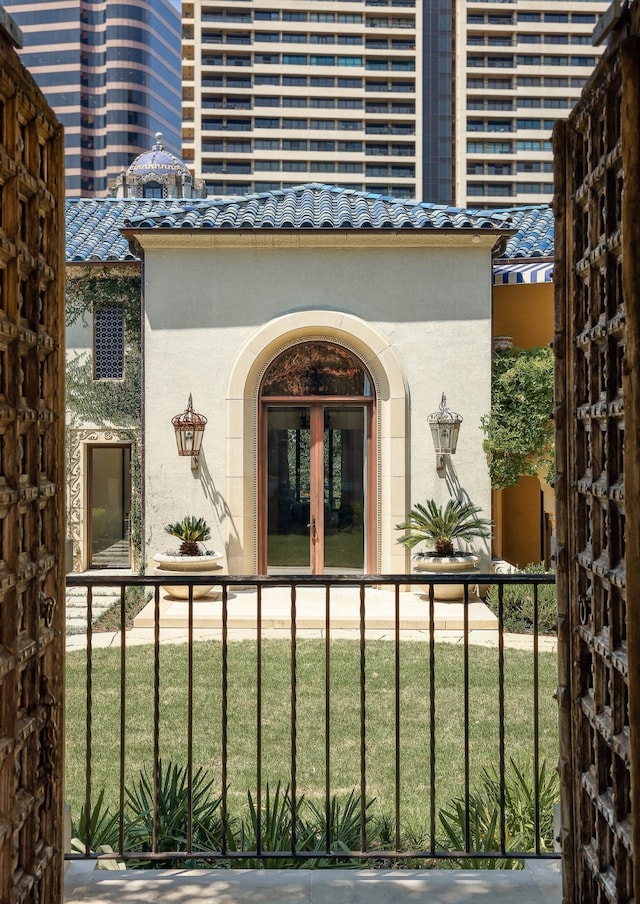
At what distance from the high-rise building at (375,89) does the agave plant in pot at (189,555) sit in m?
40.7

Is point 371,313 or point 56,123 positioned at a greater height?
point 371,313

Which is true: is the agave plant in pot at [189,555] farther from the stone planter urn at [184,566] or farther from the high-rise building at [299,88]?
the high-rise building at [299,88]

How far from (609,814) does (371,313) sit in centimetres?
1023

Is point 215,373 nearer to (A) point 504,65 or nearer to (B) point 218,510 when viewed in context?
(B) point 218,510

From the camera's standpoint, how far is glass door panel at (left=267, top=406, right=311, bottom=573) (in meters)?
12.3

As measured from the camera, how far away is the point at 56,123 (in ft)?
8.36

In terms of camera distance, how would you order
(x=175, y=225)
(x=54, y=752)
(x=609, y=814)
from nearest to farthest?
(x=609, y=814)
(x=54, y=752)
(x=175, y=225)

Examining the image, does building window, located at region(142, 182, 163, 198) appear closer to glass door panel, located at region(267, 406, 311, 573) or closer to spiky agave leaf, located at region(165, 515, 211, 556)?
glass door panel, located at region(267, 406, 311, 573)

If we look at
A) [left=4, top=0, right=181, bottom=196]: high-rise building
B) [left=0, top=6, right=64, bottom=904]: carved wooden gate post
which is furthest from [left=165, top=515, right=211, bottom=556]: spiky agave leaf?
[left=4, top=0, right=181, bottom=196]: high-rise building

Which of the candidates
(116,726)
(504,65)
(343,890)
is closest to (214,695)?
(116,726)

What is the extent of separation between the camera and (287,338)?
12117 mm

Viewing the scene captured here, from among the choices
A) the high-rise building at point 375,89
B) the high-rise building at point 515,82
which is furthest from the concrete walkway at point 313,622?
the high-rise building at point 515,82

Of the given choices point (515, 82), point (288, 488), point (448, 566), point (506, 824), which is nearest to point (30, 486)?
point (506, 824)

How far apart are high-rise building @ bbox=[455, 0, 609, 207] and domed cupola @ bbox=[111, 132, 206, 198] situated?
3212 cm
